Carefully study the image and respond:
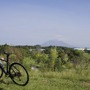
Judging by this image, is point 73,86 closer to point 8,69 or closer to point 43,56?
point 8,69

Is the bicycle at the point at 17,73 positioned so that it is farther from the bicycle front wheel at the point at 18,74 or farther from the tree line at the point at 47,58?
the tree line at the point at 47,58

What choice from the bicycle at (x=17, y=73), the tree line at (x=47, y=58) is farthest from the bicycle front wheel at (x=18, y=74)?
the tree line at (x=47, y=58)

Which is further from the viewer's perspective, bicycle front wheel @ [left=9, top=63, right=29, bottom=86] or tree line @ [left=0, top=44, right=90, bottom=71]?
tree line @ [left=0, top=44, right=90, bottom=71]

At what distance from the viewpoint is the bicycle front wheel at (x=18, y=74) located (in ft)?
27.8

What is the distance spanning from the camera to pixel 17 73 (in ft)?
28.1

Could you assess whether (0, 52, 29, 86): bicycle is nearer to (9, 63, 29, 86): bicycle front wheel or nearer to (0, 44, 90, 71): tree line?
(9, 63, 29, 86): bicycle front wheel

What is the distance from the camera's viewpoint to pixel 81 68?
572 inches

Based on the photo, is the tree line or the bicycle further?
the tree line

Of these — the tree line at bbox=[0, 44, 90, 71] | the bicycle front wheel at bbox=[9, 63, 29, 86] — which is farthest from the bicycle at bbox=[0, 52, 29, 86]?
the tree line at bbox=[0, 44, 90, 71]

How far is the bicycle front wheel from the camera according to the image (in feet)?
27.8

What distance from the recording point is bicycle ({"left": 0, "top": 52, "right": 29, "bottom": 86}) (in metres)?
8.48

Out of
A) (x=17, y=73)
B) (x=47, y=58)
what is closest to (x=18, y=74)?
(x=17, y=73)

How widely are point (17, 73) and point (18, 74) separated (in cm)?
5

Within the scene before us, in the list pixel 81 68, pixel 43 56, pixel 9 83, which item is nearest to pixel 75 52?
pixel 43 56
